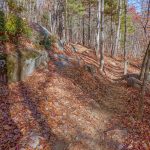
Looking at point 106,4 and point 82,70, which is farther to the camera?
point 106,4

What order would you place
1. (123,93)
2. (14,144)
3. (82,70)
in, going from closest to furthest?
(14,144)
(123,93)
(82,70)

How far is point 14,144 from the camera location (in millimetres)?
8117

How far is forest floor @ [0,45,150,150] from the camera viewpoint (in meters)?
8.62

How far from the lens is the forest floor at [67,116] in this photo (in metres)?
8.62

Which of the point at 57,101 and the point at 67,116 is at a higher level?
the point at 57,101

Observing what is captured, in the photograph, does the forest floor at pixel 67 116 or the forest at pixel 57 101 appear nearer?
the forest floor at pixel 67 116

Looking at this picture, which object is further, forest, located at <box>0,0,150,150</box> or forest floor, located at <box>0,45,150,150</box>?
forest, located at <box>0,0,150,150</box>

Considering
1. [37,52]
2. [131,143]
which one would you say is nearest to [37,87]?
[37,52]

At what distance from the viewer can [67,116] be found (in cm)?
994

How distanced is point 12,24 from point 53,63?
117 inches

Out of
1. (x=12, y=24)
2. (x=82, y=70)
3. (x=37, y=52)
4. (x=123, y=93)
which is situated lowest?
(x=123, y=93)

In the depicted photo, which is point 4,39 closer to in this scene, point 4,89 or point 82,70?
point 4,89

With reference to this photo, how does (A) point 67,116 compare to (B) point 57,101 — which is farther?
(B) point 57,101

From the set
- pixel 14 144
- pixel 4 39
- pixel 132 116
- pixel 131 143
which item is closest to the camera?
pixel 14 144
